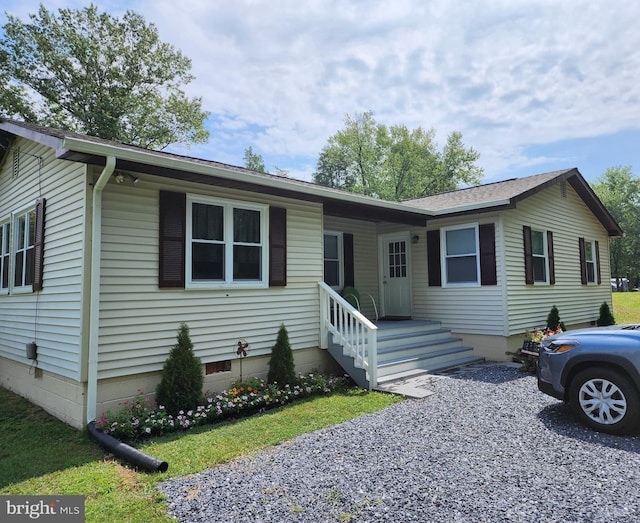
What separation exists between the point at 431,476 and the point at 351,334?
3.28m

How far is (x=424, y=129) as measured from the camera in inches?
1186

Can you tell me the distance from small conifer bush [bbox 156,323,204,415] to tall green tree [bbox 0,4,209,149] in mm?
17392

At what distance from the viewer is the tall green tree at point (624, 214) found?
34.3m

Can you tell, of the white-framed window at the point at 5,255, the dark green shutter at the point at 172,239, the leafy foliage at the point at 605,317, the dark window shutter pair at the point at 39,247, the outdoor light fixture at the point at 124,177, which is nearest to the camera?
the outdoor light fixture at the point at 124,177

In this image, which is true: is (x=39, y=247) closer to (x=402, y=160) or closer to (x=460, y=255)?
(x=460, y=255)

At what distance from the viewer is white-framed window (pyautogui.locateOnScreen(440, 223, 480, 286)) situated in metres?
8.55

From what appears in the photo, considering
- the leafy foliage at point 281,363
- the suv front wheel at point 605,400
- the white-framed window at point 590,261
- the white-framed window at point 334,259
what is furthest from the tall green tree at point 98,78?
the suv front wheel at point 605,400

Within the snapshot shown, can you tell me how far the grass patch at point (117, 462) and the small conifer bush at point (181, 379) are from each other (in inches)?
16.4

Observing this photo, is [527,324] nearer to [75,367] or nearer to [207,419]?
[207,419]

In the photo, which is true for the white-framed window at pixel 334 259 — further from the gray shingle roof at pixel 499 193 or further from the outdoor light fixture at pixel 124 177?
the outdoor light fixture at pixel 124 177

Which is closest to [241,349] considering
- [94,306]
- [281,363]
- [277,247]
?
[281,363]

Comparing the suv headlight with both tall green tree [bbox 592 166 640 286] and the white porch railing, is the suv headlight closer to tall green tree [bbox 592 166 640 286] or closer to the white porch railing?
the white porch railing

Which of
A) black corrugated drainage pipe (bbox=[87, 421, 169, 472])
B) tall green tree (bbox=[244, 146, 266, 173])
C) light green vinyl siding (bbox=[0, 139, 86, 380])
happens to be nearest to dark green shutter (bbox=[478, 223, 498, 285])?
black corrugated drainage pipe (bbox=[87, 421, 169, 472])

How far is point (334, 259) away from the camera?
9.21 meters
